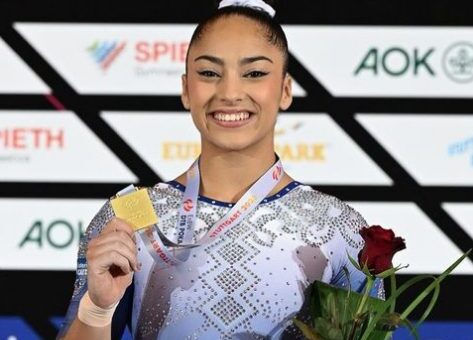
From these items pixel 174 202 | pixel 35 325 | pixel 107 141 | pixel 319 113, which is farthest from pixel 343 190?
pixel 174 202

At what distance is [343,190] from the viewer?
4328 mm

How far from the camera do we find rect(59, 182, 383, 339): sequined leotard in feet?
7.20

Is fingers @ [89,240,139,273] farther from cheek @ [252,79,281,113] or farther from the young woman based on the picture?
cheek @ [252,79,281,113]

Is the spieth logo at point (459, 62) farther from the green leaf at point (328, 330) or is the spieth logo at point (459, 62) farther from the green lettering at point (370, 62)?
the green leaf at point (328, 330)

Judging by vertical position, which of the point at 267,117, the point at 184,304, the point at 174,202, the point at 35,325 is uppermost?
the point at 267,117

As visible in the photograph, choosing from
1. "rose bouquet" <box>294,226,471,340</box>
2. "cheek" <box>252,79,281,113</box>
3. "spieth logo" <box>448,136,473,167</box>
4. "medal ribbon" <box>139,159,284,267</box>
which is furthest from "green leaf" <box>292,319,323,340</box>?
"spieth logo" <box>448,136,473,167</box>

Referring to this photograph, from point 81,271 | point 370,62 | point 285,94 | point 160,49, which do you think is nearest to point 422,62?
point 370,62

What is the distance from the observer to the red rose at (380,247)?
1.87 m

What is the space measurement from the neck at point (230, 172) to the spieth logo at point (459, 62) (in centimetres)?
214

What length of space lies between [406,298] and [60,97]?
1.44 metres

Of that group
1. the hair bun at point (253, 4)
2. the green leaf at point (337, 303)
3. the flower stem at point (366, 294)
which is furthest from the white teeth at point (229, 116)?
the flower stem at point (366, 294)

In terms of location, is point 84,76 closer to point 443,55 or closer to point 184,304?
point 443,55

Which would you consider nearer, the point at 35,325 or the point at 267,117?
the point at 267,117

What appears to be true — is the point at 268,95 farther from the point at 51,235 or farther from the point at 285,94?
the point at 51,235
